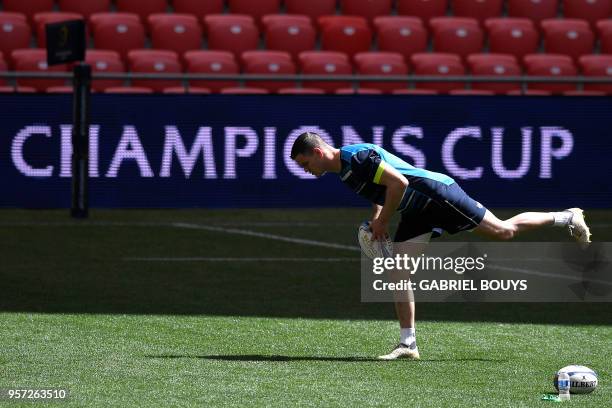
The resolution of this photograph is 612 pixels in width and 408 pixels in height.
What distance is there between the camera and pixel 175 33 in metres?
21.3

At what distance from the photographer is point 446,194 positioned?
8797mm

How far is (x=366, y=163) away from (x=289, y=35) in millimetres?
13542

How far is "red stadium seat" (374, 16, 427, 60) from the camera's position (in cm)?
2197

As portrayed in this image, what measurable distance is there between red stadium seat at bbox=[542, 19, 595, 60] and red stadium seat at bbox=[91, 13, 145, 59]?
22.3 ft

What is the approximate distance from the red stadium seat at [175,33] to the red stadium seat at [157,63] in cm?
63

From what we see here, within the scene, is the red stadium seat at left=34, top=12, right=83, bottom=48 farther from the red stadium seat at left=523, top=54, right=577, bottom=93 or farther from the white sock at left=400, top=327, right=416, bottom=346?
the white sock at left=400, top=327, right=416, bottom=346

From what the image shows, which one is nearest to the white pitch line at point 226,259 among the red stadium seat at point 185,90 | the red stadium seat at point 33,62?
the red stadium seat at point 185,90

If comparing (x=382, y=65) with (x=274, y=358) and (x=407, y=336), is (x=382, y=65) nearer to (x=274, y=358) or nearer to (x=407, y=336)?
(x=407, y=336)

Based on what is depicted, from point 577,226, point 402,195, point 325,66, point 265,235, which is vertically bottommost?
point 265,235

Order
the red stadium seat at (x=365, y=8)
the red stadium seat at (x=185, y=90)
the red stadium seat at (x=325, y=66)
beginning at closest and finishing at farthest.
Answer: the red stadium seat at (x=185, y=90), the red stadium seat at (x=325, y=66), the red stadium seat at (x=365, y=8)

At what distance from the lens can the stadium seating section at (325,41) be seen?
2031 cm

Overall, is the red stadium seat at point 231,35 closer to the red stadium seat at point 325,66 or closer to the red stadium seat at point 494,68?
the red stadium seat at point 325,66

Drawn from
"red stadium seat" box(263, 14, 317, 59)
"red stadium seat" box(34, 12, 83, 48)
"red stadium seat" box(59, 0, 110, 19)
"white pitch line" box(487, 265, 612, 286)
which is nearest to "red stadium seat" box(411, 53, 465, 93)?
"red stadium seat" box(263, 14, 317, 59)

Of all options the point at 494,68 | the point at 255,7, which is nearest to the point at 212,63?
the point at 255,7
